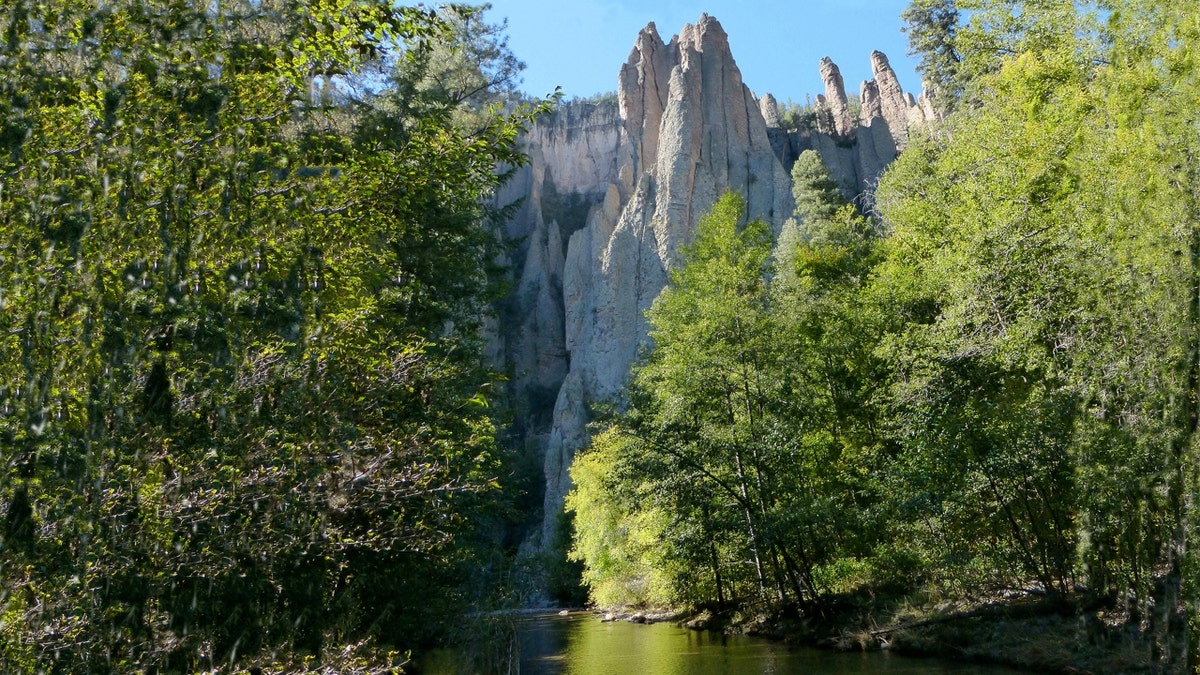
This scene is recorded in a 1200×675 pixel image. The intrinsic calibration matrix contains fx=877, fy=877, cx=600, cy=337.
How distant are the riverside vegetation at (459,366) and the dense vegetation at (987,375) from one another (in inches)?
2.9

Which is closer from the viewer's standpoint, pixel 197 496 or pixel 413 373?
pixel 197 496

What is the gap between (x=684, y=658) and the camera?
16391mm

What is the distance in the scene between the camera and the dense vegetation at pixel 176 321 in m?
3.65

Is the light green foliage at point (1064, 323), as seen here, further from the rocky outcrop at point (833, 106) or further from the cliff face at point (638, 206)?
the rocky outcrop at point (833, 106)

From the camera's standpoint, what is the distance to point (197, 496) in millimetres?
3963

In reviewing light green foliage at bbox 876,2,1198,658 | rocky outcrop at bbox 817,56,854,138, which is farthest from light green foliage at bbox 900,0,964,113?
rocky outcrop at bbox 817,56,854,138

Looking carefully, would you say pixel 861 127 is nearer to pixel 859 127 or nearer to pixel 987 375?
pixel 859 127

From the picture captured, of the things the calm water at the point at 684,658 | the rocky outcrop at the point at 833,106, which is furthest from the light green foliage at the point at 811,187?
the rocky outcrop at the point at 833,106

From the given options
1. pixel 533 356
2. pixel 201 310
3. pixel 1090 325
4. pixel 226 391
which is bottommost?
pixel 226 391

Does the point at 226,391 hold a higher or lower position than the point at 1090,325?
lower

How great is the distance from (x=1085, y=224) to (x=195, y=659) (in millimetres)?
11386

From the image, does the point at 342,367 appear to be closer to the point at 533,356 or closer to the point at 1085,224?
the point at 1085,224

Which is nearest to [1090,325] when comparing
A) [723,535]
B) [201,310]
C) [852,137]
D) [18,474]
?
[723,535]

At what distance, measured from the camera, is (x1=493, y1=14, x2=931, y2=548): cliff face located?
54.5m
